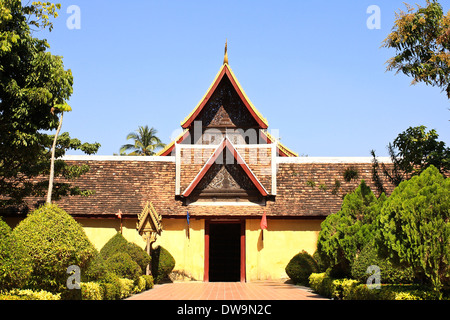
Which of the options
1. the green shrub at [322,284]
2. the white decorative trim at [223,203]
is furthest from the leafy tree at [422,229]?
the white decorative trim at [223,203]

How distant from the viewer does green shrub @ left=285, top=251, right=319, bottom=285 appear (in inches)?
752

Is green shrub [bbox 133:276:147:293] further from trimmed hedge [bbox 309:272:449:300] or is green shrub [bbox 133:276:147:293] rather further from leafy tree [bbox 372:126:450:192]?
leafy tree [bbox 372:126:450:192]

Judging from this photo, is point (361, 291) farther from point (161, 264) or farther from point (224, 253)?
point (224, 253)

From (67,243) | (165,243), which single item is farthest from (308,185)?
(67,243)

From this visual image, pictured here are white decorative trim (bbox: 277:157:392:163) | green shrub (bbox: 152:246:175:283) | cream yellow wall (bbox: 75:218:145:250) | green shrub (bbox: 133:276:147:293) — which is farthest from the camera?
white decorative trim (bbox: 277:157:392:163)

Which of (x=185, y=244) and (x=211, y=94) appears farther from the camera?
(x=211, y=94)

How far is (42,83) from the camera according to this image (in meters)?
14.6

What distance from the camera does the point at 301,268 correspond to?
19156mm

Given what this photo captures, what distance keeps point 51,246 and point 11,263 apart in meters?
0.98

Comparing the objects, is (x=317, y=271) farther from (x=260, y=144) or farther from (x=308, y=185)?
(x=260, y=144)

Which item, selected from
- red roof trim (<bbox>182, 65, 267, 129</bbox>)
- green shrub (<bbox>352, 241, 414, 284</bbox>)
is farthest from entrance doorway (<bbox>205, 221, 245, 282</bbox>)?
green shrub (<bbox>352, 241, 414, 284</bbox>)

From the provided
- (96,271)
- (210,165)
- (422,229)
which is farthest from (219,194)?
(422,229)

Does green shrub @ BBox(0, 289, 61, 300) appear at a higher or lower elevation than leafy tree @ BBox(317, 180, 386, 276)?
lower

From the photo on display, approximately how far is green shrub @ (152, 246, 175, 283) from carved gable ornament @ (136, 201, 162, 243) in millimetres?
1019
